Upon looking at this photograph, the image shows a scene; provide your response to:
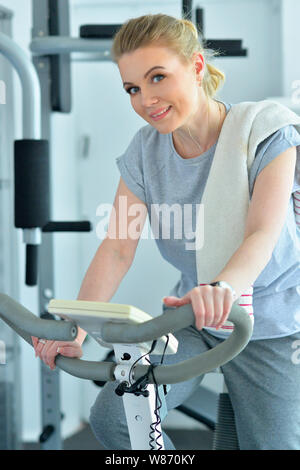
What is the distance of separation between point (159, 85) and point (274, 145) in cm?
28

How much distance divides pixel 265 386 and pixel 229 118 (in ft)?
2.08

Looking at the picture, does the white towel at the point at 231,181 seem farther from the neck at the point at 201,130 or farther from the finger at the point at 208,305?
the finger at the point at 208,305

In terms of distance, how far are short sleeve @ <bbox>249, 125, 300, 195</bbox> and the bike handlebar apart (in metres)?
0.51

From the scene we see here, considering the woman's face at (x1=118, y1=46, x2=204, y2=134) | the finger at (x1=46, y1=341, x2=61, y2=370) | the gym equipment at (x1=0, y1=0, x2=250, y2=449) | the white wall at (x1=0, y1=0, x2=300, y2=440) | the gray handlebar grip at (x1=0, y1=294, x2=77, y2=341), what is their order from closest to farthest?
the gray handlebar grip at (x1=0, y1=294, x2=77, y2=341) → the finger at (x1=46, y1=341, x2=61, y2=370) → the woman's face at (x1=118, y1=46, x2=204, y2=134) → the gym equipment at (x1=0, y1=0, x2=250, y2=449) → the white wall at (x1=0, y1=0, x2=300, y2=440)

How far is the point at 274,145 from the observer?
1366mm

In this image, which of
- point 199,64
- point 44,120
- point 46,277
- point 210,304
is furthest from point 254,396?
point 44,120

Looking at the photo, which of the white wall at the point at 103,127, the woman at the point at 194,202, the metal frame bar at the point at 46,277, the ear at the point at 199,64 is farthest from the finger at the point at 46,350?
the white wall at the point at 103,127

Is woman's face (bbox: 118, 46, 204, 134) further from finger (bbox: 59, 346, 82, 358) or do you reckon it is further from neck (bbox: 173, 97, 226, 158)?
finger (bbox: 59, 346, 82, 358)

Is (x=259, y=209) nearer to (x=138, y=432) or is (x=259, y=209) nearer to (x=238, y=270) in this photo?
(x=238, y=270)

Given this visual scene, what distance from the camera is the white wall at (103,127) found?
9.21ft

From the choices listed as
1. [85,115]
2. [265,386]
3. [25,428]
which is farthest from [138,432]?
[85,115]

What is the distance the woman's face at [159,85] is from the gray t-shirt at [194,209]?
175 mm

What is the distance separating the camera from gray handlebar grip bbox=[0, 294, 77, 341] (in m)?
1.01

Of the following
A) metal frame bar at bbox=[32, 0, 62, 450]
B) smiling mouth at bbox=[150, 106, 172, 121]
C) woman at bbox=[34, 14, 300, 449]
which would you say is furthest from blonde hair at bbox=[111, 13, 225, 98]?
metal frame bar at bbox=[32, 0, 62, 450]
